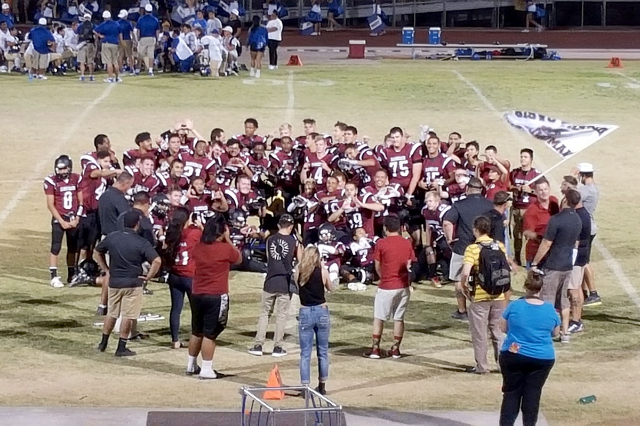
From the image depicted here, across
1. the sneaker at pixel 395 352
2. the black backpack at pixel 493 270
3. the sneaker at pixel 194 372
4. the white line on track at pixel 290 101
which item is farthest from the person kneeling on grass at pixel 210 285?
the white line on track at pixel 290 101

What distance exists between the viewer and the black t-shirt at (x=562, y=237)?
1124 centimetres

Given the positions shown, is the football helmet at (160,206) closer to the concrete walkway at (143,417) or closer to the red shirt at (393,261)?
the red shirt at (393,261)

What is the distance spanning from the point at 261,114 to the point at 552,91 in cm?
801

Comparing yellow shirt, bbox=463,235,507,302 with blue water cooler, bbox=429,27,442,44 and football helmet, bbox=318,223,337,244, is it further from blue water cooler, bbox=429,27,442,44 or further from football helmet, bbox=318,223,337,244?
blue water cooler, bbox=429,27,442,44

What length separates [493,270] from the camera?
404 inches

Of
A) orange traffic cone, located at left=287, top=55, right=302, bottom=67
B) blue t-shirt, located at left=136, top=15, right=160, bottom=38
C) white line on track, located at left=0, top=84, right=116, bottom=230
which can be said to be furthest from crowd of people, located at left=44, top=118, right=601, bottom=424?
orange traffic cone, located at left=287, top=55, right=302, bottom=67

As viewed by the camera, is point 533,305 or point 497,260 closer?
point 533,305

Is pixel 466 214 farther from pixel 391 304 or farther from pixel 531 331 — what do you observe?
pixel 531 331

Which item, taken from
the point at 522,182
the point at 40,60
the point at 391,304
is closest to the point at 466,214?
the point at 391,304

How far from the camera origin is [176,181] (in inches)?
545

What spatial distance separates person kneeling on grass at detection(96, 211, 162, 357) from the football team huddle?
5.81ft

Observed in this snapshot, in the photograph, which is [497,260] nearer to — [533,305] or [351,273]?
[533,305]

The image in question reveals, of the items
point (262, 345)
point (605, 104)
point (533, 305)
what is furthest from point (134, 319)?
point (605, 104)

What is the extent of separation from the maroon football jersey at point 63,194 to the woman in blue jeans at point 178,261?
2401 mm
